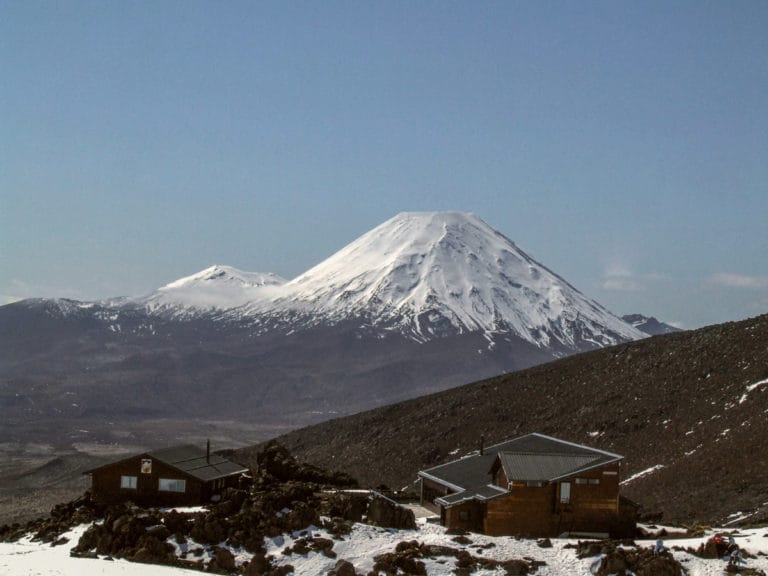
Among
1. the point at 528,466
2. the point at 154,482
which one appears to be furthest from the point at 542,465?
the point at 154,482

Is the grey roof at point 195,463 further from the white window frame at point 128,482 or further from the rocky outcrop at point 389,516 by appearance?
the rocky outcrop at point 389,516

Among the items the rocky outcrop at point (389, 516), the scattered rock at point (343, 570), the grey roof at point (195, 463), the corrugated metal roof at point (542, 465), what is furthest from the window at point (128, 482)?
the corrugated metal roof at point (542, 465)

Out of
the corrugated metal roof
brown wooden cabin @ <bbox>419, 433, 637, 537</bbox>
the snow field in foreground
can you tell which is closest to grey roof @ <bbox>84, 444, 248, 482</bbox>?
the snow field in foreground

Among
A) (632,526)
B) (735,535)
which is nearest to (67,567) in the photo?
(632,526)

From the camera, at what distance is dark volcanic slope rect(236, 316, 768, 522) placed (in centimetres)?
6131

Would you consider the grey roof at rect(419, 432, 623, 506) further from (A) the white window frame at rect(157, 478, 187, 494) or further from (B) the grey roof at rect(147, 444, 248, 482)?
(A) the white window frame at rect(157, 478, 187, 494)

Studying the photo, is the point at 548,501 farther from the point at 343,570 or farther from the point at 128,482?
the point at 128,482

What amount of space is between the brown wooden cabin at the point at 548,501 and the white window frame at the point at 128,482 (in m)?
15.4

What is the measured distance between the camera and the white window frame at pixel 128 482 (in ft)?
172

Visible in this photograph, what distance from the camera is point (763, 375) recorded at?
79.2m

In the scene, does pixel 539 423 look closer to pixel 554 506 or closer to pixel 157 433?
pixel 554 506

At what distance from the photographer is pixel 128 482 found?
5244 centimetres

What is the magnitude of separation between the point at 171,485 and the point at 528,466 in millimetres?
17408

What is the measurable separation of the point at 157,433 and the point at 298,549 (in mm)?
163300
